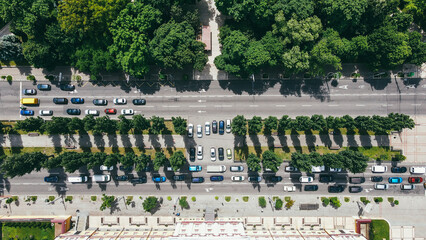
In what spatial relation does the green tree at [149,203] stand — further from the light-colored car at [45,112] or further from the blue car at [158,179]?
the light-colored car at [45,112]

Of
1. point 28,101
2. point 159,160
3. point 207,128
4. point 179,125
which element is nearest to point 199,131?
point 207,128

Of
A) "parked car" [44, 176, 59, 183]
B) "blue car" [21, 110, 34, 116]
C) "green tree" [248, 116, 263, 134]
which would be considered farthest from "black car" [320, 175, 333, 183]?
"blue car" [21, 110, 34, 116]

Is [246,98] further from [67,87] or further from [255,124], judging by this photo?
[67,87]

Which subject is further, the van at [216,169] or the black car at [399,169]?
the black car at [399,169]

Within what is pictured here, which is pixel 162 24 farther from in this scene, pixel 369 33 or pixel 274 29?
pixel 369 33

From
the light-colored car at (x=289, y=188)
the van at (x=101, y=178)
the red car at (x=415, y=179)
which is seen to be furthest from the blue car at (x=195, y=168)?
the red car at (x=415, y=179)

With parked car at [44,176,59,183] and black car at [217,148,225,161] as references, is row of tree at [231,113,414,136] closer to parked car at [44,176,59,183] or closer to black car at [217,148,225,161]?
black car at [217,148,225,161]
